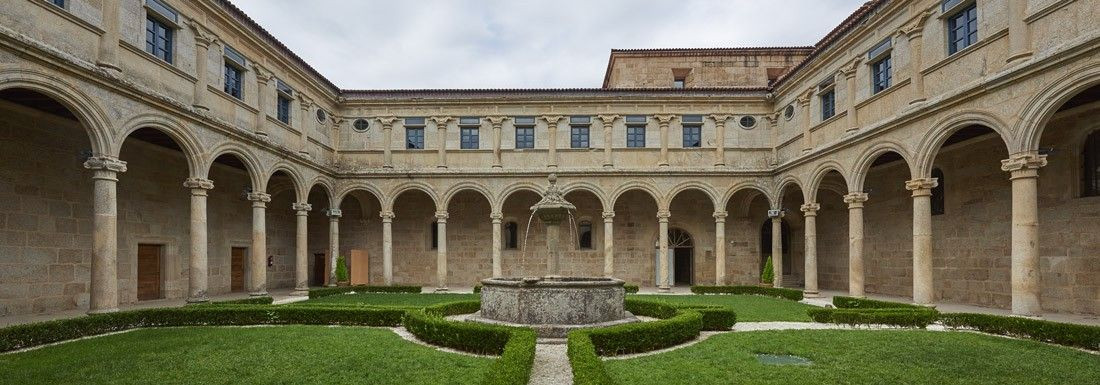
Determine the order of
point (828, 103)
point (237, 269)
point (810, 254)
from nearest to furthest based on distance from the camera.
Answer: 1. point (828, 103)
2. point (810, 254)
3. point (237, 269)

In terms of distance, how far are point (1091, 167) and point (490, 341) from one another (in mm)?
13756

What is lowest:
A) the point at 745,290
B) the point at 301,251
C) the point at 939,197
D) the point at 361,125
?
the point at 745,290

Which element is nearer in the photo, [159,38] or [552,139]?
[159,38]

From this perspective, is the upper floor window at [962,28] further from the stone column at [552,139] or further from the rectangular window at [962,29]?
the stone column at [552,139]

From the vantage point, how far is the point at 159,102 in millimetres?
12789

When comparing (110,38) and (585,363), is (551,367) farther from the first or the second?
(110,38)

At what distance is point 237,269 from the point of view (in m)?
20.6

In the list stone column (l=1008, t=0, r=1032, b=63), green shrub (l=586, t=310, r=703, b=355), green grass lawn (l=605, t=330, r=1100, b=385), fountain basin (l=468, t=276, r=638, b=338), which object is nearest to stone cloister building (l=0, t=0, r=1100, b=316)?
stone column (l=1008, t=0, r=1032, b=63)

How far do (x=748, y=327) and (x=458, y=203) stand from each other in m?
16.0

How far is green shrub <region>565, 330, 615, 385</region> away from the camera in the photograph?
6.01 meters

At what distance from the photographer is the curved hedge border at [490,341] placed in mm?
6359

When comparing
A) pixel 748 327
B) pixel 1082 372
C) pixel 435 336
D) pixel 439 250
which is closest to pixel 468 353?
pixel 435 336

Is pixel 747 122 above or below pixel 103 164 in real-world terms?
above

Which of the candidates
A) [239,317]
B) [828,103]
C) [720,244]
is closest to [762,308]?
[720,244]
